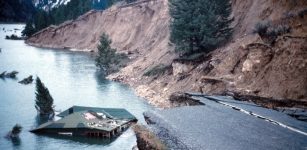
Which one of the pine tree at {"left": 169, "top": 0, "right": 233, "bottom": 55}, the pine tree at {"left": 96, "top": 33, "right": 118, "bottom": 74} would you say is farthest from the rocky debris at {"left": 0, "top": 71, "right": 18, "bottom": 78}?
the pine tree at {"left": 169, "top": 0, "right": 233, "bottom": 55}

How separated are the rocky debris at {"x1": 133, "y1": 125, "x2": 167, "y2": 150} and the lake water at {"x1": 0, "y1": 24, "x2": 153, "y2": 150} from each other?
19.9 meters

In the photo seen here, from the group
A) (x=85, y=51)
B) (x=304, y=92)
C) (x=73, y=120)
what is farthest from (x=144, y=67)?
(x=85, y=51)

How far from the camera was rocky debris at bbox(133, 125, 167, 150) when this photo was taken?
9.80 metres

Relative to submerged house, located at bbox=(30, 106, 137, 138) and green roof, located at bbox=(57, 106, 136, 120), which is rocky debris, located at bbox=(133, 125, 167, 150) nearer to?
submerged house, located at bbox=(30, 106, 137, 138)

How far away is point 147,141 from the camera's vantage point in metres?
10.1

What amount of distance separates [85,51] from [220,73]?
→ 67567 millimetres

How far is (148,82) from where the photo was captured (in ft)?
163

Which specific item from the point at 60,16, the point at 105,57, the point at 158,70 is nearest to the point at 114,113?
the point at 158,70

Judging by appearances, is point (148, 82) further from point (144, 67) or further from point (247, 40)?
point (247, 40)

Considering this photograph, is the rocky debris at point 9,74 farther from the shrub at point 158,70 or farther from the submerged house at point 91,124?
the submerged house at point 91,124

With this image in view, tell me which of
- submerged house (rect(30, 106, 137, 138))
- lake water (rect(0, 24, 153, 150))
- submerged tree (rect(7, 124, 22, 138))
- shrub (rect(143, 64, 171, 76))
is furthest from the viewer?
shrub (rect(143, 64, 171, 76))

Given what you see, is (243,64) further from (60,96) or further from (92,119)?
(60,96)

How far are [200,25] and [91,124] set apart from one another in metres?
17.2

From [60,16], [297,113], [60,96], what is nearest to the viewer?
[297,113]
